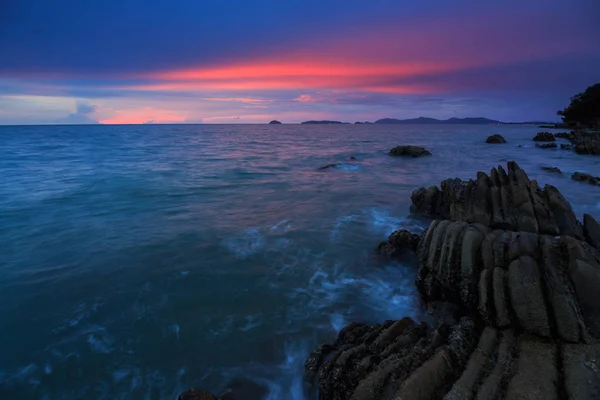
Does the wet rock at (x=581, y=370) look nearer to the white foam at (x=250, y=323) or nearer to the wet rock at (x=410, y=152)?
the white foam at (x=250, y=323)

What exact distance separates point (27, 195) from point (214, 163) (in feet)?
57.0

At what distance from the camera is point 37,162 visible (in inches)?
1480

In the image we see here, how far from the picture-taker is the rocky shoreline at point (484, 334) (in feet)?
14.3

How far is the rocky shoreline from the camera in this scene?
435cm

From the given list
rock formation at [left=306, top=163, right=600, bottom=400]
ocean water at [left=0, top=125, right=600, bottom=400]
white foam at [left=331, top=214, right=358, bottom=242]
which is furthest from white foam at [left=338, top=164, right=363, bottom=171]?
rock formation at [left=306, top=163, right=600, bottom=400]

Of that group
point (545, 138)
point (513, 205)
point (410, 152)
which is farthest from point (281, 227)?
point (545, 138)

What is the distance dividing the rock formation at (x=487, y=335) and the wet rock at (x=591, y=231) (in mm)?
3463

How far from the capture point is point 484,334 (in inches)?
211

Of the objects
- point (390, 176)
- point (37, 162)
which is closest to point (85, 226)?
point (390, 176)

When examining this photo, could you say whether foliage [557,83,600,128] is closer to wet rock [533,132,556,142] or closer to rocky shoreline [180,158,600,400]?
wet rock [533,132,556,142]

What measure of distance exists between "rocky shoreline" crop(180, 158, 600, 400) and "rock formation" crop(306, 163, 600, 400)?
0.05 feet

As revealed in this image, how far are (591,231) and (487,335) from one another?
6.73 metres

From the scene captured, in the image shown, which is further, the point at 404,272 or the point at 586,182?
the point at 586,182

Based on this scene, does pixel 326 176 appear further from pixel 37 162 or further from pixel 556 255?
pixel 37 162
